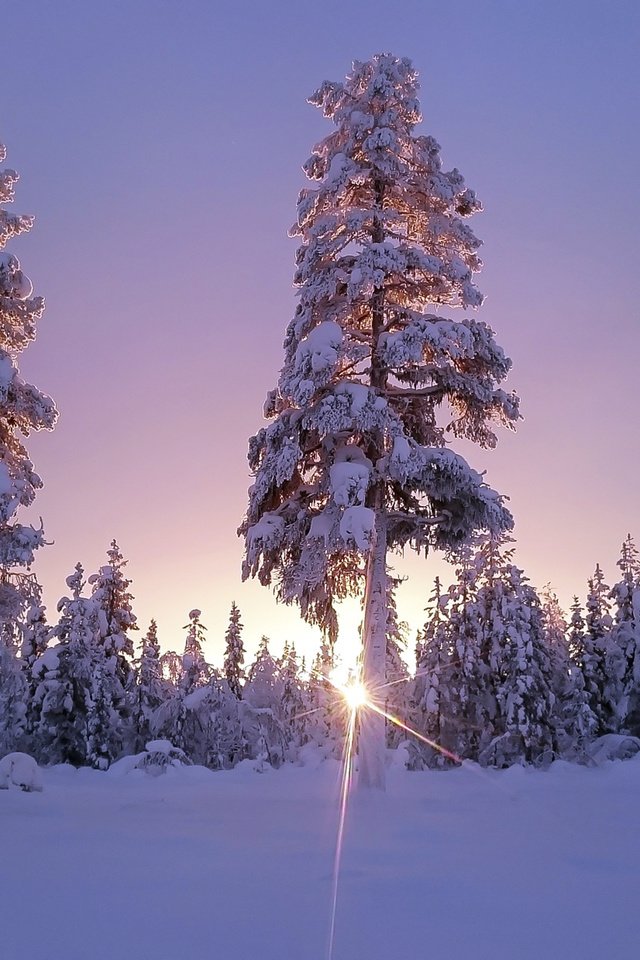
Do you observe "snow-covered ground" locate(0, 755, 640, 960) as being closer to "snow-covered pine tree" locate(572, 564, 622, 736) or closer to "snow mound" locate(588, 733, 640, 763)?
"snow mound" locate(588, 733, 640, 763)

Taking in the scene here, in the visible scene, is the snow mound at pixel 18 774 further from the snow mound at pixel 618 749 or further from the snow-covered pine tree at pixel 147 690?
the snow mound at pixel 618 749

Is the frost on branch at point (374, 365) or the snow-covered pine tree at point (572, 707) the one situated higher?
the frost on branch at point (374, 365)

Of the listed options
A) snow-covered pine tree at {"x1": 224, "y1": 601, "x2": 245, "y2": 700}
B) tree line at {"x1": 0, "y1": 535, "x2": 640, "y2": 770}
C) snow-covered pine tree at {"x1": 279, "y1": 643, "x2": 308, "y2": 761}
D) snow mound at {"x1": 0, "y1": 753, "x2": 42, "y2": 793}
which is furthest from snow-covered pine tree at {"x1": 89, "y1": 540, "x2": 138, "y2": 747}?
snow-covered pine tree at {"x1": 279, "y1": 643, "x2": 308, "y2": 761}

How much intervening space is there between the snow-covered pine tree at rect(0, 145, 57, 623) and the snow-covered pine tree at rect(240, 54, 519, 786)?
4524mm

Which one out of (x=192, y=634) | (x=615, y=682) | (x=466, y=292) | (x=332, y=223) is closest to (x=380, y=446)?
(x=466, y=292)

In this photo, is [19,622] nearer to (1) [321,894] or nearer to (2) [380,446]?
(2) [380,446]

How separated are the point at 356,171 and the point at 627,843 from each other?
12.9m

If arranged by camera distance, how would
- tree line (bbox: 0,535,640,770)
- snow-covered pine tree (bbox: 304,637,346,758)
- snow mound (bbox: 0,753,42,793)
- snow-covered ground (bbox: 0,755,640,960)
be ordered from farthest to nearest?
1. snow-covered pine tree (bbox: 304,637,346,758)
2. tree line (bbox: 0,535,640,770)
3. snow mound (bbox: 0,753,42,793)
4. snow-covered ground (bbox: 0,755,640,960)

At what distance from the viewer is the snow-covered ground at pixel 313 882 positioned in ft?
15.7

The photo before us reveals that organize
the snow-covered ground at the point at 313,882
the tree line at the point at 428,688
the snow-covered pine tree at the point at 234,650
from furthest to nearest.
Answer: the snow-covered pine tree at the point at 234,650 → the tree line at the point at 428,688 → the snow-covered ground at the point at 313,882

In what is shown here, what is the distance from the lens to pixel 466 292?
585 inches

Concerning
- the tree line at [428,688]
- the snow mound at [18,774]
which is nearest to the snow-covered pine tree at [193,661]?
the tree line at [428,688]

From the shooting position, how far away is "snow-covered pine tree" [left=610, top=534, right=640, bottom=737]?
3462 centimetres

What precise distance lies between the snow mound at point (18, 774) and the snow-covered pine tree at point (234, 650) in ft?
99.7
